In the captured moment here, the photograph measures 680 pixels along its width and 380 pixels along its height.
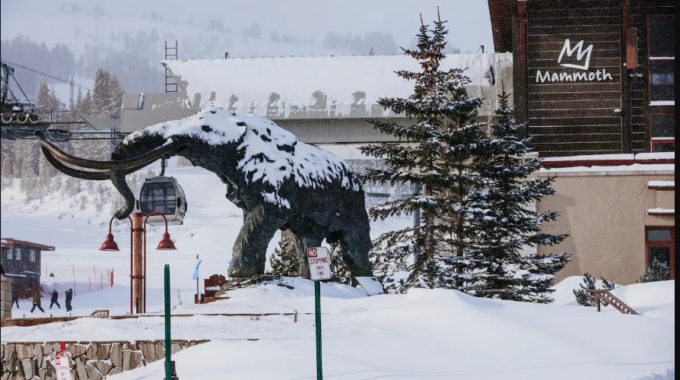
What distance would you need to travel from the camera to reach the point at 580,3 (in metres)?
Answer: 42.2

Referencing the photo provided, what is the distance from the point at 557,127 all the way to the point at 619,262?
5.25 meters

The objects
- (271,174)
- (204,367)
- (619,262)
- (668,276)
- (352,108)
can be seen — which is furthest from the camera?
(352,108)

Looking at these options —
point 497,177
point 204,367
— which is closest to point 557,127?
point 497,177

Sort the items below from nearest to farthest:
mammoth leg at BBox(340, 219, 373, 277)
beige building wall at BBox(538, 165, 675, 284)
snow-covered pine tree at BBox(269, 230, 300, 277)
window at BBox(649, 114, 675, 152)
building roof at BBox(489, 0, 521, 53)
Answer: mammoth leg at BBox(340, 219, 373, 277) → snow-covered pine tree at BBox(269, 230, 300, 277) → beige building wall at BBox(538, 165, 675, 284) → window at BBox(649, 114, 675, 152) → building roof at BBox(489, 0, 521, 53)

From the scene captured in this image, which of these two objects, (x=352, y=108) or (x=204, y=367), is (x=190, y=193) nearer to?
(x=352, y=108)

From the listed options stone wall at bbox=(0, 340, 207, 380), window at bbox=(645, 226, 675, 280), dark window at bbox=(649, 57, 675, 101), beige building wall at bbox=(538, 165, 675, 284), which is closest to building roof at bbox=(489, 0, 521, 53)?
dark window at bbox=(649, 57, 675, 101)

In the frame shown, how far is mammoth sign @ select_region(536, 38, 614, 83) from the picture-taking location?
4197 cm

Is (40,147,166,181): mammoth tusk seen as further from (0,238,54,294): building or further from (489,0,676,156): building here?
(489,0,676,156): building

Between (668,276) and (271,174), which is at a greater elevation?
(271,174)

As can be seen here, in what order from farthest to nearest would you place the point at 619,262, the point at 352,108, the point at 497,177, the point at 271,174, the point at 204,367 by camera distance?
the point at 352,108
the point at 619,262
the point at 497,177
the point at 271,174
the point at 204,367

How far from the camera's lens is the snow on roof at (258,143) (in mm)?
23578

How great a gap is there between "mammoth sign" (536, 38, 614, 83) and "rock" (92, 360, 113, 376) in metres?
26.0

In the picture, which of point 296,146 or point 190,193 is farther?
point 190,193

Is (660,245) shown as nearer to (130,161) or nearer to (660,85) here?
(660,85)
